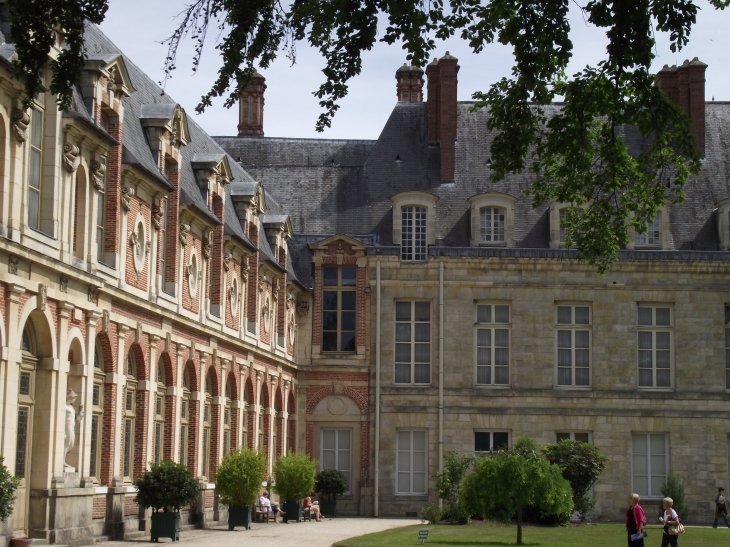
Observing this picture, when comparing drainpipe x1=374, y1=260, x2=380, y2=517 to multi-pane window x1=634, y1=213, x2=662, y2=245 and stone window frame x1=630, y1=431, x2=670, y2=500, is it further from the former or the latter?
multi-pane window x1=634, y1=213, x2=662, y2=245

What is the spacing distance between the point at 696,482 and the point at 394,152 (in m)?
14.1

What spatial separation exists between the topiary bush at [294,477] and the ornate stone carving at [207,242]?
226 inches

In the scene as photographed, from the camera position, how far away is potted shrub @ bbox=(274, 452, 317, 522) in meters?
30.5

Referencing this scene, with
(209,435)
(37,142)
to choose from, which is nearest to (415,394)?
(209,435)

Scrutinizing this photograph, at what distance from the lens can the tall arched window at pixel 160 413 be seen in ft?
81.9

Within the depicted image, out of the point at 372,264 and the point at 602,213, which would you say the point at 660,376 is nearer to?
the point at 372,264

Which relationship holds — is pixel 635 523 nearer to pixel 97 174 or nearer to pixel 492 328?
pixel 97 174

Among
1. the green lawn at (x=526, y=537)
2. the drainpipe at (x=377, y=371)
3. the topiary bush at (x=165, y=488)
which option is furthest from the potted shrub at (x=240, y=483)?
the drainpipe at (x=377, y=371)

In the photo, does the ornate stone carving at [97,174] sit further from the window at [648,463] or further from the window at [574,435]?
the window at [648,463]

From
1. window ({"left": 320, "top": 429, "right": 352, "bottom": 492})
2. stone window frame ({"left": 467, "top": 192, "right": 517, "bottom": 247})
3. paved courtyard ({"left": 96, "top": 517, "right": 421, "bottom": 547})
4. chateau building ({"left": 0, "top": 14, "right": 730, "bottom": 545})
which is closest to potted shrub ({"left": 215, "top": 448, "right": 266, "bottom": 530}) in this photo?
paved courtyard ({"left": 96, "top": 517, "right": 421, "bottom": 547})

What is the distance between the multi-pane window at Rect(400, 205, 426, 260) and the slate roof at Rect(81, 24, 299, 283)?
509 cm

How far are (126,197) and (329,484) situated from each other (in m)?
15.7

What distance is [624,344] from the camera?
38.2m

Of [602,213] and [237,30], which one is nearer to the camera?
[237,30]
